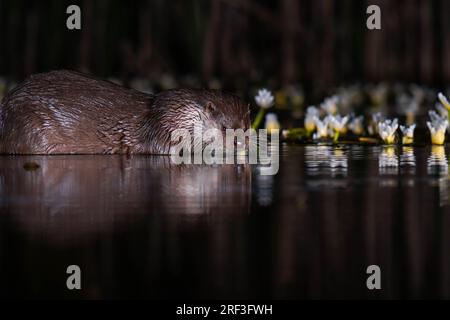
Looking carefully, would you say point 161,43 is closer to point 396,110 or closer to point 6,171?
point 396,110

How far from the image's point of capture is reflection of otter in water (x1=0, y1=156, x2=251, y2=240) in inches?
202

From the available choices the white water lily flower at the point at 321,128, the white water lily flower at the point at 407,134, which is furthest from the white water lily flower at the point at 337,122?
the white water lily flower at the point at 407,134

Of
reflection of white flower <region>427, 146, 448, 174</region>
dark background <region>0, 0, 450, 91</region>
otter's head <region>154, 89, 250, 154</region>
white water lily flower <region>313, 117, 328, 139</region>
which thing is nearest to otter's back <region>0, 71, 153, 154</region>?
otter's head <region>154, 89, 250, 154</region>

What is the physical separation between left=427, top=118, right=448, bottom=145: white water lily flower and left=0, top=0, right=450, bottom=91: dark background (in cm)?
778

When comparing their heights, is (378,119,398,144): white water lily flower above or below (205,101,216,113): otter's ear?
below

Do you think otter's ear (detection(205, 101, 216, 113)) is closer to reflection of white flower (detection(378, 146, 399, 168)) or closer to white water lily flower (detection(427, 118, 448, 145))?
reflection of white flower (detection(378, 146, 399, 168))

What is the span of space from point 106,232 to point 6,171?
9.16ft

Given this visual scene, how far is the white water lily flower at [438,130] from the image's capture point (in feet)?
29.8

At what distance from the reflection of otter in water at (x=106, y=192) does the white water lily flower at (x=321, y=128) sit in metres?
2.20

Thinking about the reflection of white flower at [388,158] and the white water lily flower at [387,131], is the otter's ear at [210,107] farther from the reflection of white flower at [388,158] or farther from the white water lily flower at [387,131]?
the white water lily flower at [387,131]

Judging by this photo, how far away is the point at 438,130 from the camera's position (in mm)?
9117

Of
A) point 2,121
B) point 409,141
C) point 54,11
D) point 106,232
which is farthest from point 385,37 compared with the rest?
point 106,232

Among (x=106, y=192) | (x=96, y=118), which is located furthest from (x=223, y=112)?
(x=106, y=192)
